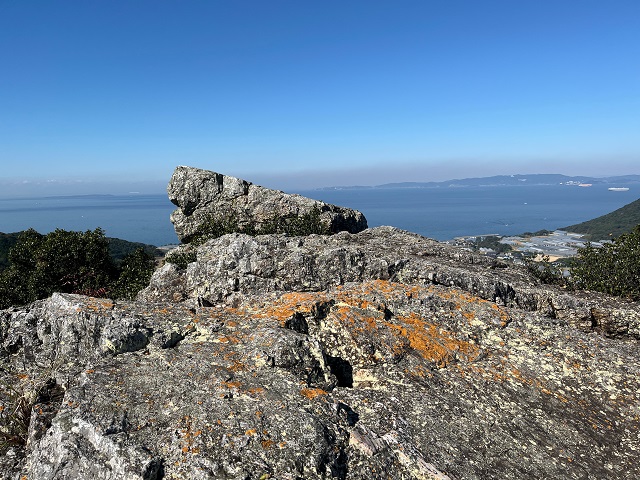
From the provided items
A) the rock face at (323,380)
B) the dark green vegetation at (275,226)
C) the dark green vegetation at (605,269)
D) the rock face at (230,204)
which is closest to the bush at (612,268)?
the dark green vegetation at (605,269)

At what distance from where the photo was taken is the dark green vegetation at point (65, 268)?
2041 centimetres

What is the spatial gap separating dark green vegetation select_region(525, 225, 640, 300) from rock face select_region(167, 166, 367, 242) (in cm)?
1201

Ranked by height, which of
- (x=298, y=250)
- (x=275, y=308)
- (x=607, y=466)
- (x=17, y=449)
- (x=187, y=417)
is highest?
(x=298, y=250)

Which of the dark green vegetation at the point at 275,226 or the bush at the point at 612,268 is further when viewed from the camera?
the dark green vegetation at the point at 275,226

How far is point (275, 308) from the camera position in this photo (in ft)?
30.6

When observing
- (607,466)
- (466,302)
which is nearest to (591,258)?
(466,302)

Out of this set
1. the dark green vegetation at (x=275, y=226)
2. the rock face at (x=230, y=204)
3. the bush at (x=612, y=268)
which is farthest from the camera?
the rock face at (x=230, y=204)

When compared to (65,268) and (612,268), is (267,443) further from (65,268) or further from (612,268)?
(65,268)

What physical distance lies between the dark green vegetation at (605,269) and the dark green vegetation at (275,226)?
37.1 feet

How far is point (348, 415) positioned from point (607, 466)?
4591mm

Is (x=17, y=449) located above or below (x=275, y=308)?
below

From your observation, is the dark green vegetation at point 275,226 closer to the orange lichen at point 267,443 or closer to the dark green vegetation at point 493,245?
the orange lichen at point 267,443

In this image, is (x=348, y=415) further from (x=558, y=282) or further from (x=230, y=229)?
(x=230, y=229)

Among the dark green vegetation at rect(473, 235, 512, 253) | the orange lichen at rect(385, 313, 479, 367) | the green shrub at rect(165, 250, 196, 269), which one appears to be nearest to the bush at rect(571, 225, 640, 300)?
the orange lichen at rect(385, 313, 479, 367)
